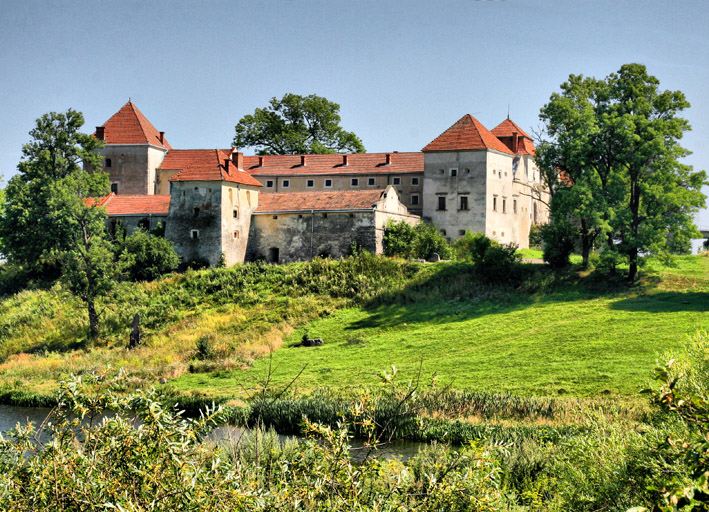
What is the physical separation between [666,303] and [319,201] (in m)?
23.8

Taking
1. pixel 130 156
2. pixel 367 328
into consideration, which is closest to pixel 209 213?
pixel 130 156

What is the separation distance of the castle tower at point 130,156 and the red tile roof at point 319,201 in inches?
499

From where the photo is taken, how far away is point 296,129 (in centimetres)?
7394

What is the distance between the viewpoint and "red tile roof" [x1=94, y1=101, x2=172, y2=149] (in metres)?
62.4

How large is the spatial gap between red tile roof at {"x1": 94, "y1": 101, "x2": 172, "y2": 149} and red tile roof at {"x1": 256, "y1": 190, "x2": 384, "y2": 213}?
46.1 ft

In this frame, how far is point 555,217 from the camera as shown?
138 feet

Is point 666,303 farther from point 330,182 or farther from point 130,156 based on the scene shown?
point 130,156

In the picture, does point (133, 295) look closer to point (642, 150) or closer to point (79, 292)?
point (79, 292)

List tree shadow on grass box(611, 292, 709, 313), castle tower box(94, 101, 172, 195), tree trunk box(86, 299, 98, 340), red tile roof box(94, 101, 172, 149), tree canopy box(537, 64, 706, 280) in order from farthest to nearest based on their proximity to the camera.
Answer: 1. red tile roof box(94, 101, 172, 149)
2. castle tower box(94, 101, 172, 195)
3. tree trunk box(86, 299, 98, 340)
4. tree canopy box(537, 64, 706, 280)
5. tree shadow on grass box(611, 292, 709, 313)

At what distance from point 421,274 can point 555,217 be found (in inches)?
308

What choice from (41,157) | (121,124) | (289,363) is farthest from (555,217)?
(121,124)

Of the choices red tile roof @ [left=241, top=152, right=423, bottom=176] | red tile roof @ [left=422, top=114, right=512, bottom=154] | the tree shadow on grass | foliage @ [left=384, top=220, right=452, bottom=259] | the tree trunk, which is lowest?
the tree trunk

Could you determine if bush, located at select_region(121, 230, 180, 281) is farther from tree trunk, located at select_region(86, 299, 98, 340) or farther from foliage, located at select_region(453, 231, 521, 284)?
foliage, located at select_region(453, 231, 521, 284)

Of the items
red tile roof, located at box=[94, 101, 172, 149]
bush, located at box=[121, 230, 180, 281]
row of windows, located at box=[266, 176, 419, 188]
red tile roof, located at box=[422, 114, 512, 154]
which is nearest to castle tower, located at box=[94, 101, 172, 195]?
red tile roof, located at box=[94, 101, 172, 149]
